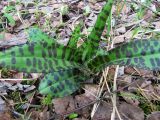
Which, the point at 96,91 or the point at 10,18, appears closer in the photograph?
the point at 96,91

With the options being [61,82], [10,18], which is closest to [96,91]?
[61,82]

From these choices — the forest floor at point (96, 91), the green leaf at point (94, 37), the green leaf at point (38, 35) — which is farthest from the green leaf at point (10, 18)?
the green leaf at point (94, 37)

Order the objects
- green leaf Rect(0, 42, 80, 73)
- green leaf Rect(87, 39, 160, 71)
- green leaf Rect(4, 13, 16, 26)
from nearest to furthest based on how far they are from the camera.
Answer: green leaf Rect(0, 42, 80, 73)
green leaf Rect(87, 39, 160, 71)
green leaf Rect(4, 13, 16, 26)

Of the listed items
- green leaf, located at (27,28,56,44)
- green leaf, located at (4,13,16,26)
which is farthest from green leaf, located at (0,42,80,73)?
green leaf, located at (4,13,16,26)

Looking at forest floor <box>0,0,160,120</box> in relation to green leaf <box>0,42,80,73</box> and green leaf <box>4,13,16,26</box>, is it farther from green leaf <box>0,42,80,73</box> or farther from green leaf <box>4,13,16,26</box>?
green leaf <box>0,42,80,73</box>

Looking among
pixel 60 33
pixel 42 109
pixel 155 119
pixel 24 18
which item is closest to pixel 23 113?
pixel 42 109

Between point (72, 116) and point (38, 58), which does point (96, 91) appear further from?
point (38, 58)
